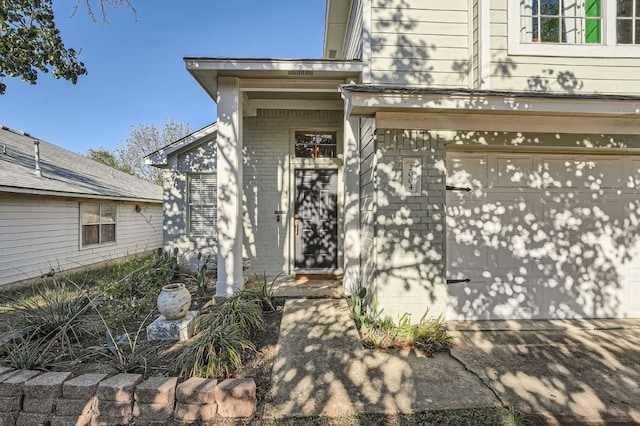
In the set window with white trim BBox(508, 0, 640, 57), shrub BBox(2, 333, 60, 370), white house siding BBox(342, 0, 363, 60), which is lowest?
shrub BBox(2, 333, 60, 370)

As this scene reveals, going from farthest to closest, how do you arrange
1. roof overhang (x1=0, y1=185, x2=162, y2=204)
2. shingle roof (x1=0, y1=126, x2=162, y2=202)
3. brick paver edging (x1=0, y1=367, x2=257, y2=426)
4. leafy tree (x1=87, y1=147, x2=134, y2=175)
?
1. leafy tree (x1=87, y1=147, x2=134, y2=175)
2. shingle roof (x1=0, y1=126, x2=162, y2=202)
3. roof overhang (x1=0, y1=185, x2=162, y2=204)
4. brick paver edging (x1=0, y1=367, x2=257, y2=426)

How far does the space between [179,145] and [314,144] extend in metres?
3.06

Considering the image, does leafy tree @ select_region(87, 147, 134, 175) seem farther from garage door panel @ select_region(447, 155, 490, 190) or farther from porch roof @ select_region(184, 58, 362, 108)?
garage door panel @ select_region(447, 155, 490, 190)

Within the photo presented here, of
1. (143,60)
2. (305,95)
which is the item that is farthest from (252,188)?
(143,60)

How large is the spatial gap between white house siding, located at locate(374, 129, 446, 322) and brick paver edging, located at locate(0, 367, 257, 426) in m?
2.01

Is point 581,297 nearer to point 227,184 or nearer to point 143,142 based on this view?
point 227,184

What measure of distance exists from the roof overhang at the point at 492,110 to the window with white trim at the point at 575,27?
0.95m

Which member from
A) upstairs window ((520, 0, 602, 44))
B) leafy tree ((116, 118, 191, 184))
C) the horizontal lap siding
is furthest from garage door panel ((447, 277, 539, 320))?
leafy tree ((116, 118, 191, 184))

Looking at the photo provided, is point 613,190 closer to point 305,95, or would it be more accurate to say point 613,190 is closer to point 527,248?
point 527,248

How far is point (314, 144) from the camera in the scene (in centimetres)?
611

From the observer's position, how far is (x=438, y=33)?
3.90 metres

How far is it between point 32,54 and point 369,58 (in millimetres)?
4906

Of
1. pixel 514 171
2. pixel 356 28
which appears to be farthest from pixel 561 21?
pixel 356 28

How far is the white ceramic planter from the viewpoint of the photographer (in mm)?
3352
